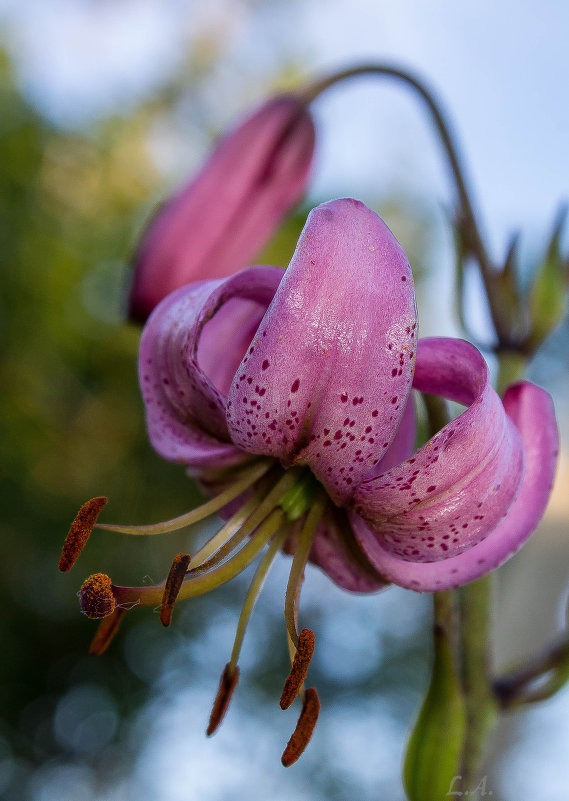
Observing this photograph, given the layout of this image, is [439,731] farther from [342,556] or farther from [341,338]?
[341,338]

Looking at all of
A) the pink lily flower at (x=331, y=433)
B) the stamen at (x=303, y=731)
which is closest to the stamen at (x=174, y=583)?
the pink lily flower at (x=331, y=433)

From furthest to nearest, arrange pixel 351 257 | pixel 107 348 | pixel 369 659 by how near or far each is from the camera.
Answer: pixel 107 348 < pixel 369 659 < pixel 351 257

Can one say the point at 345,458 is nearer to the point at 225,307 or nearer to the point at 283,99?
the point at 225,307

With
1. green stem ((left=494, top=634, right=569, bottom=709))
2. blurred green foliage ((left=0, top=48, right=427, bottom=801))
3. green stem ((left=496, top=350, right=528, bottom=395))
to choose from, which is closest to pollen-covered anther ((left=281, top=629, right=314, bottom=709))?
green stem ((left=494, top=634, right=569, bottom=709))

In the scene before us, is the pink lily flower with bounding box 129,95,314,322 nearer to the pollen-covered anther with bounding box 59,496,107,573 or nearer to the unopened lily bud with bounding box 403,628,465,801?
the pollen-covered anther with bounding box 59,496,107,573

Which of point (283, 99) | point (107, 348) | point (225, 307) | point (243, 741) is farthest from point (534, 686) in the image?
point (107, 348)

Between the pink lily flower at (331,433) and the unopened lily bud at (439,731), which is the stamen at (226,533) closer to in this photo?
the pink lily flower at (331,433)

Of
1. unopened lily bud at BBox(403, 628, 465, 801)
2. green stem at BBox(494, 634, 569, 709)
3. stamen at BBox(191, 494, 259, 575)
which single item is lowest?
green stem at BBox(494, 634, 569, 709)
